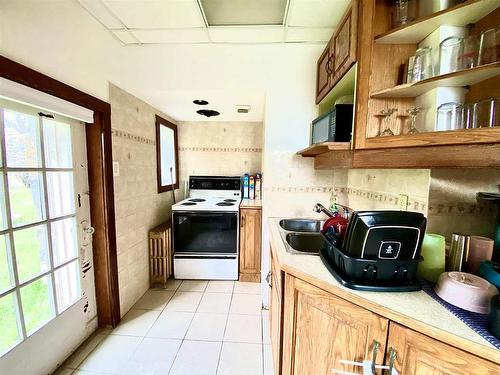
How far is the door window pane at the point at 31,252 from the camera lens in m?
1.16

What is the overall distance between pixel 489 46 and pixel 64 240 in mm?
2476

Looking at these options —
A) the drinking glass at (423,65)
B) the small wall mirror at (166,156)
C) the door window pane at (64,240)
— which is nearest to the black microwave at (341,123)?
the drinking glass at (423,65)

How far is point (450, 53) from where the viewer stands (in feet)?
2.97

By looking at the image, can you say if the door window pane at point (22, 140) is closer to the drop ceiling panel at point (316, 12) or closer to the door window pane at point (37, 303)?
the door window pane at point (37, 303)

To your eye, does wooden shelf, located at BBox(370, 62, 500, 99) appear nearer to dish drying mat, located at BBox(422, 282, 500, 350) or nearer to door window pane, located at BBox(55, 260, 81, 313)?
dish drying mat, located at BBox(422, 282, 500, 350)

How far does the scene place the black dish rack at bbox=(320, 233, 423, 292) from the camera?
837 mm

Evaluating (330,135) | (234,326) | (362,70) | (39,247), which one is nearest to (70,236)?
(39,247)

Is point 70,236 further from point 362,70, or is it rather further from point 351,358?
point 362,70

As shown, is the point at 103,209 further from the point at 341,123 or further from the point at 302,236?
the point at 341,123

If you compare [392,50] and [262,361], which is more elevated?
[392,50]

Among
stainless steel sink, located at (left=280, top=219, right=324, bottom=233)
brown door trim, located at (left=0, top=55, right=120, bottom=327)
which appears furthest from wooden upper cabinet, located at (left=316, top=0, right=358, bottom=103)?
brown door trim, located at (left=0, top=55, right=120, bottom=327)

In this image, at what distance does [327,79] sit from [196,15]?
101cm

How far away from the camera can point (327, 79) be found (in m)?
1.51

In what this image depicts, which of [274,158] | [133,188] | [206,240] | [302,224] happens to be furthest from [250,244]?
[133,188]
